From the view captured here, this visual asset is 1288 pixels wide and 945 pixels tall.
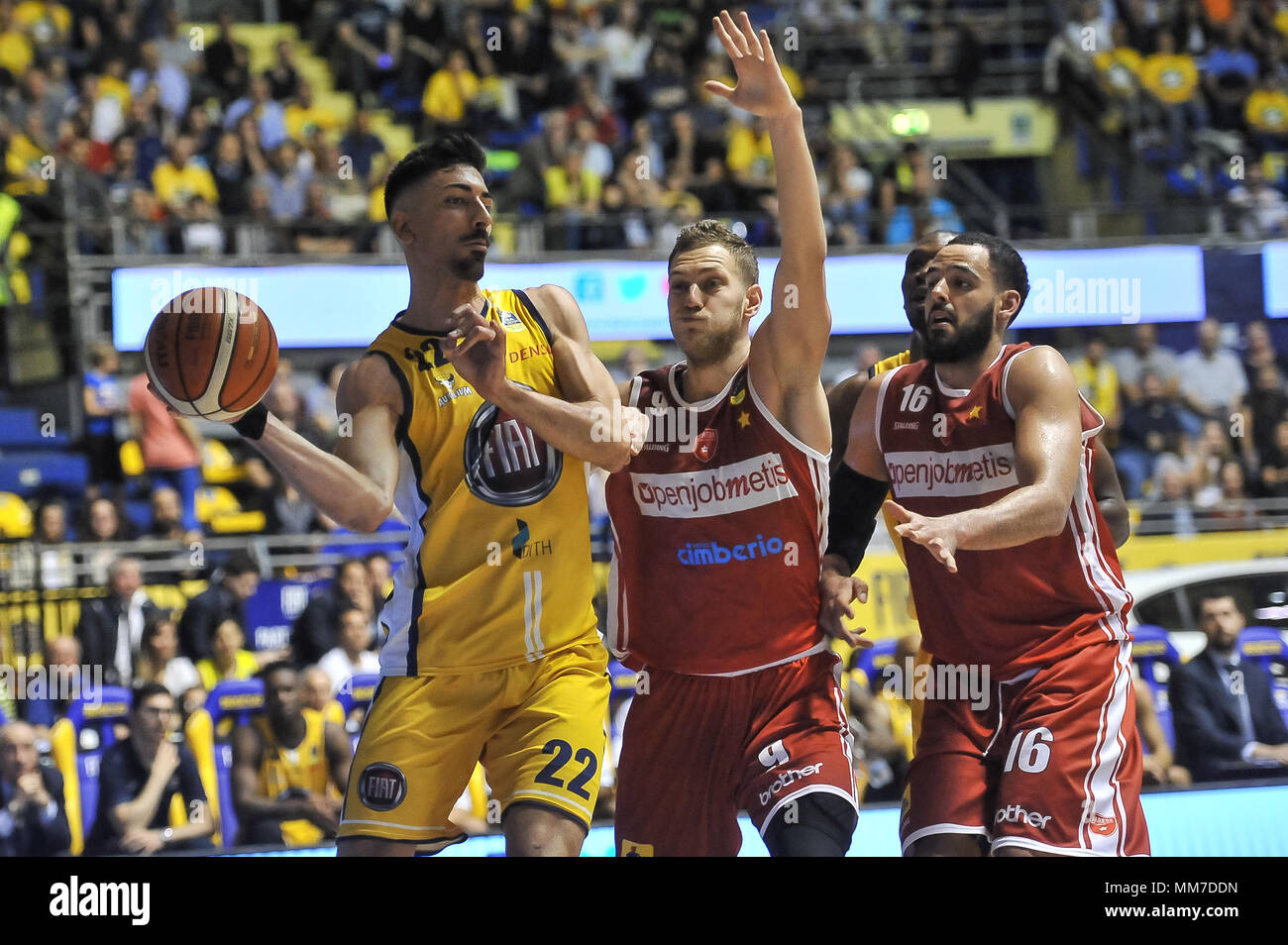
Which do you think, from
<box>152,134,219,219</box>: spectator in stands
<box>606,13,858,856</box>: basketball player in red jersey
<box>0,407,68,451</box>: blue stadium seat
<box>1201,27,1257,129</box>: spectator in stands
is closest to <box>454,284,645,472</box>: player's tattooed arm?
<box>606,13,858,856</box>: basketball player in red jersey

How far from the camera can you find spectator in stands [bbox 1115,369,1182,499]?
12.0m

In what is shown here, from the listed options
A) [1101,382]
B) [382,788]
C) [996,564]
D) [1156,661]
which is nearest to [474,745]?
[382,788]

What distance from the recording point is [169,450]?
1068 cm

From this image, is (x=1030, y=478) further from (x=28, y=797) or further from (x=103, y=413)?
(x=103, y=413)

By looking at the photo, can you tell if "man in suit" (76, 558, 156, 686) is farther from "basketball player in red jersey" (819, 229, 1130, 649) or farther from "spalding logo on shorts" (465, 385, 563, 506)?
"basketball player in red jersey" (819, 229, 1130, 649)

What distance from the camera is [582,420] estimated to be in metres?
4.34

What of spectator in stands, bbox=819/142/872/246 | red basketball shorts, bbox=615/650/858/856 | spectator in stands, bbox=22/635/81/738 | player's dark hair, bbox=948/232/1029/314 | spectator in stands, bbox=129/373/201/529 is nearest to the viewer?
red basketball shorts, bbox=615/650/858/856

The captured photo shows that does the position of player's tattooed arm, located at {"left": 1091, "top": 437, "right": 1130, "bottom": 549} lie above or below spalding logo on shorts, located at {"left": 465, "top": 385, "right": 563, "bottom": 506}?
below

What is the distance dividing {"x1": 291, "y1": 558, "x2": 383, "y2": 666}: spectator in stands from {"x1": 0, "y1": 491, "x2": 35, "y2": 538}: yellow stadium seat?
8.86 feet

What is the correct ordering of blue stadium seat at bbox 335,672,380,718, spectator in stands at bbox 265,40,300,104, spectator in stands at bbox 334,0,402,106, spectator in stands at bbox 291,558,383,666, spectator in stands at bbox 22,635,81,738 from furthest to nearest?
spectator in stands at bbox 334,0,402,106 → spectator in stands at bbox 265,40,300,104 → spectator in stands at bbox 291,558,383,666 → spectator in stands at bbox 22,635,81,738 → blue stadium seat at bbox 335,672,380,718

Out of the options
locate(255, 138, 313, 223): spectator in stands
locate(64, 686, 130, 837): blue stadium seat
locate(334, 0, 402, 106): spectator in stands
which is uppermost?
locate(334, 0, 402, 106): spectator in stands
